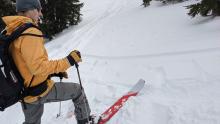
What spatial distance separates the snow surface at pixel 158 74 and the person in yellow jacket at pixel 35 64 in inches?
60.9

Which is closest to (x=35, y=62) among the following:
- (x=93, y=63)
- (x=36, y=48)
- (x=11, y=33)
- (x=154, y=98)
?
(x=36, y=48)

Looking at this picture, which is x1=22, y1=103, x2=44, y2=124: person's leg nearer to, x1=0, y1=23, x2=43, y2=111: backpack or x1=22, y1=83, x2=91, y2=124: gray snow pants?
x1=22, y1=83, x2=91, y2=124: gray snow pants

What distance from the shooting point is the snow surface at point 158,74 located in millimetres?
5883

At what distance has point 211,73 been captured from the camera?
6.63m

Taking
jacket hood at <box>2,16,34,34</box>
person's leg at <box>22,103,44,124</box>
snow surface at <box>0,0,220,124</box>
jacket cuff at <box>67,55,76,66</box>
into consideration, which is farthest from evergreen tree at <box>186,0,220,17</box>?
jacket hood at <box>2,16,34,34</box>

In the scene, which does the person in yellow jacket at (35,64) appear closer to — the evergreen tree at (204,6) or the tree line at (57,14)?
the evergreen tree at (204,6)

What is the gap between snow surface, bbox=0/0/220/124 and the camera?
588cm

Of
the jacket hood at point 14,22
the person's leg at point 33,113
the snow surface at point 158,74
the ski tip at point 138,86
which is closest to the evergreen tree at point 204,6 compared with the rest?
the snow surface at point 158,74

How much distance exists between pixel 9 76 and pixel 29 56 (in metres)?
0.38

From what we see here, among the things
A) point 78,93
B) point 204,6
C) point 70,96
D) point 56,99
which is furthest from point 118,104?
point 204,6

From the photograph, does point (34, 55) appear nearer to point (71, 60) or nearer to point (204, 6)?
point (71, 60)

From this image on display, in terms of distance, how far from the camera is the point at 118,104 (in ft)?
21.1

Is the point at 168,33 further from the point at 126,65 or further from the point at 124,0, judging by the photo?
the point at 124,0

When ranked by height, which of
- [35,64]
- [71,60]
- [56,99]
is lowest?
[56,99]
